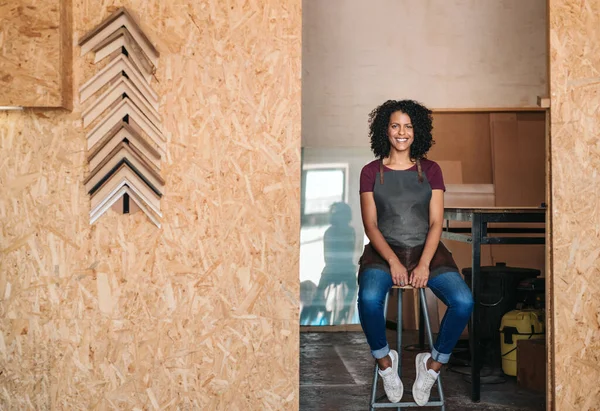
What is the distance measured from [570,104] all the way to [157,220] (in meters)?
2.07

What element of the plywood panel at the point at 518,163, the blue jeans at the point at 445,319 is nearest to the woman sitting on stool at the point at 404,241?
the blue jeans at the point at 445,319

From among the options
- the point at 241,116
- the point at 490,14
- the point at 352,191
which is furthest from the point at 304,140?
the point at 241,116

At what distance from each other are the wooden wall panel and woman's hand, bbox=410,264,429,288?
2.05 ft

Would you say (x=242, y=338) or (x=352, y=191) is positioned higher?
(x=352, y=191)

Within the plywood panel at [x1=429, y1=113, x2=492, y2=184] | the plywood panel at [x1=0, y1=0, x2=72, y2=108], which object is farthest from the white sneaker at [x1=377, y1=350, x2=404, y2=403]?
the plywood panel at [x1=429, y1=113, x2=492, y2=184]

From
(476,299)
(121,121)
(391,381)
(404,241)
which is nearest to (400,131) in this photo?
(404,241)

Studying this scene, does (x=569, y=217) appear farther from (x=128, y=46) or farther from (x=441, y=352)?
(x=128, y=46)

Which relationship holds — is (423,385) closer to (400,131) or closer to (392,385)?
(392,385)

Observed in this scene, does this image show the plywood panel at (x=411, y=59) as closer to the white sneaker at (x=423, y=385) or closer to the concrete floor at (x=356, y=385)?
the concrete floor at (x=356, y=385)

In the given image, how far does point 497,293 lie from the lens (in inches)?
187

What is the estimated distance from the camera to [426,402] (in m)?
3.54

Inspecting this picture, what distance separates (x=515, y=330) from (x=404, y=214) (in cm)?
127

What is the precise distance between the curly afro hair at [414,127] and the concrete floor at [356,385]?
4.51 ft

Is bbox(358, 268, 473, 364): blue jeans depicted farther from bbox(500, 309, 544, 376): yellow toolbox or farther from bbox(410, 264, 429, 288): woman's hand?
bbox(500, 309, 544, 376): yellow toolbox
